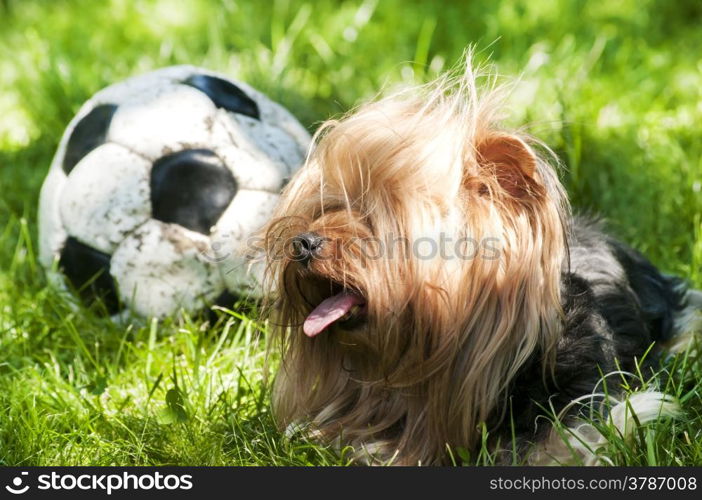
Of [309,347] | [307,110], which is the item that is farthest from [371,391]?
[307,110]

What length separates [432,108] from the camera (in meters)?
2.92

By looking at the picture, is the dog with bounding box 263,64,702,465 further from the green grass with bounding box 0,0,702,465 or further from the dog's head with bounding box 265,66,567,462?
the green grass with bounding box 0,0,702,465

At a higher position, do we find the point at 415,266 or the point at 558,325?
the point at 415,266

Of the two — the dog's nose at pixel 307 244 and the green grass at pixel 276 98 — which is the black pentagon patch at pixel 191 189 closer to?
the green grass at pixel 276 98

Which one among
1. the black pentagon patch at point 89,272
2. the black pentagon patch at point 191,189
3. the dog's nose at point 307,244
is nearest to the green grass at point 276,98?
the black pentagon patch at point 89,272

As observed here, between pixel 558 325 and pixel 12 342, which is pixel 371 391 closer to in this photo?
pixel 558 325

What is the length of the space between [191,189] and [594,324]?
1.51 m

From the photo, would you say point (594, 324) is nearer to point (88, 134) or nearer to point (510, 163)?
point (510, 163)

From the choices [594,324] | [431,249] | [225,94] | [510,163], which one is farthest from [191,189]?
[594,324]

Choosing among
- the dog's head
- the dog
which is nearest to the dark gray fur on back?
the dog

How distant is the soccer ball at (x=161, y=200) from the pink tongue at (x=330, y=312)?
0.85 meters

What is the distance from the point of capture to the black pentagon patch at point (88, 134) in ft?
12.8

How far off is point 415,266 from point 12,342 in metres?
1.84

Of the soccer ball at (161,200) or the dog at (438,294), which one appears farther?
the soccer ball at (161,200)
